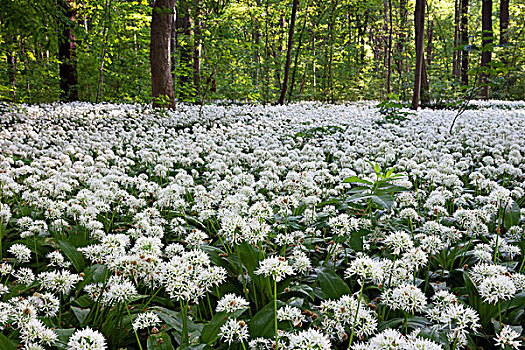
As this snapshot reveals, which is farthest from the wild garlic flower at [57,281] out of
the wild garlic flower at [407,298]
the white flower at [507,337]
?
the white flower at [507,337]

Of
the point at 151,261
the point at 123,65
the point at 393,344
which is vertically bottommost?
the point at 393,344

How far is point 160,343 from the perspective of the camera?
1644 millimetres

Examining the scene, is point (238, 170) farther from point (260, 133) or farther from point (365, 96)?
point (365, 96)

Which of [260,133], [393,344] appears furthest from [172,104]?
[393,344]

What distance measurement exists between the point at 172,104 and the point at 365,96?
15363 mm

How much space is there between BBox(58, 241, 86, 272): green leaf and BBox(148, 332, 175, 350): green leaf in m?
1.04

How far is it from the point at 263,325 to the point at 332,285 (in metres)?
0.57

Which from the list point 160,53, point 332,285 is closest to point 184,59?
point 160,53

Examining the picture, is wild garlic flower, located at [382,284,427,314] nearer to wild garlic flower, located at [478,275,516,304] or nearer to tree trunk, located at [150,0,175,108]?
wild garlic flower, located at [478,275,516,304]

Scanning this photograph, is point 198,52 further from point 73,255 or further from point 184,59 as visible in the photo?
point 73,255

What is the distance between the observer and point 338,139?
260 inches

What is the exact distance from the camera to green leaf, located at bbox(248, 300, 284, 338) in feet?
5.37

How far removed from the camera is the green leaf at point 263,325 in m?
1.64

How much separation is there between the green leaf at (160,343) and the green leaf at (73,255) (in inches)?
40.8
